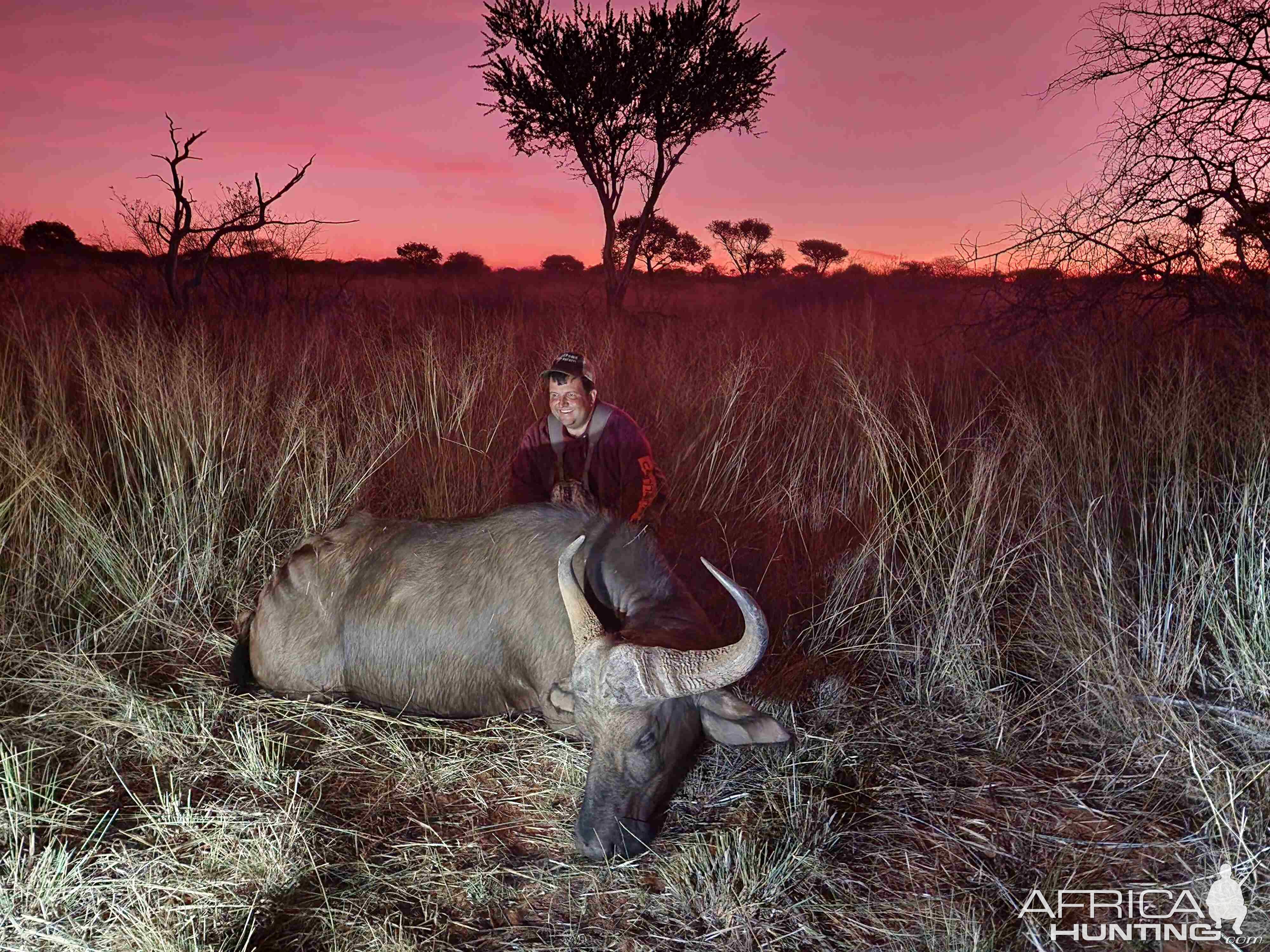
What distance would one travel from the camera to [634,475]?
13.5 ft

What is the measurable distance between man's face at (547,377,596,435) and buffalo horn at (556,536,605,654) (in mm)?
1576

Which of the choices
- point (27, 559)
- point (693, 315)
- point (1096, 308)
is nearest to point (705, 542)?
point (27, 559)

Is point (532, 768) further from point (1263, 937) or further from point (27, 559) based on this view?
point (27, 559)

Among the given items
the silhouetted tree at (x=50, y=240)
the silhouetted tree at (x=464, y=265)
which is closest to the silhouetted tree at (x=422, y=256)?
the silhouetted tree at (x=464, y=265)

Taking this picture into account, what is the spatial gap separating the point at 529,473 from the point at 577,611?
74.2 inches

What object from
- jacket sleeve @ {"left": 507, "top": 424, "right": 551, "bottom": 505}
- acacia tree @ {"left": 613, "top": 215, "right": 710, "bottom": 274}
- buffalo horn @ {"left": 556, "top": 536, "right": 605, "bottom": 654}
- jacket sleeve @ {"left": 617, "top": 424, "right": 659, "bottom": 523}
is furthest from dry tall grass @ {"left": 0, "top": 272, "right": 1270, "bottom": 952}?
acacia tree @ {"left": 613, "top": 215, "right": 710, "bottom": 274}

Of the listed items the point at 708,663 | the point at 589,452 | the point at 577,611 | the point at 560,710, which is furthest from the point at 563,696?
the point at 589,452

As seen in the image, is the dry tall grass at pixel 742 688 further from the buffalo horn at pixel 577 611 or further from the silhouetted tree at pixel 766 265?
the silhouetted tree at pixel 766 265

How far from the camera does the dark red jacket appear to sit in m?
4.10

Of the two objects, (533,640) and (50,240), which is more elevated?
(50,240)

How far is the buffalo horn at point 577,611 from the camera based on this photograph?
2535 millimetres

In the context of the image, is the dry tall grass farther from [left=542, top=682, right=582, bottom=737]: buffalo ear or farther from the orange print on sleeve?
the orange print on sleeve

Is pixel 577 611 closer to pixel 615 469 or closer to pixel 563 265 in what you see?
pixel 615 469

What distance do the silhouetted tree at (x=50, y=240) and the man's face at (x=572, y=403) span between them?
1311 centimetres
